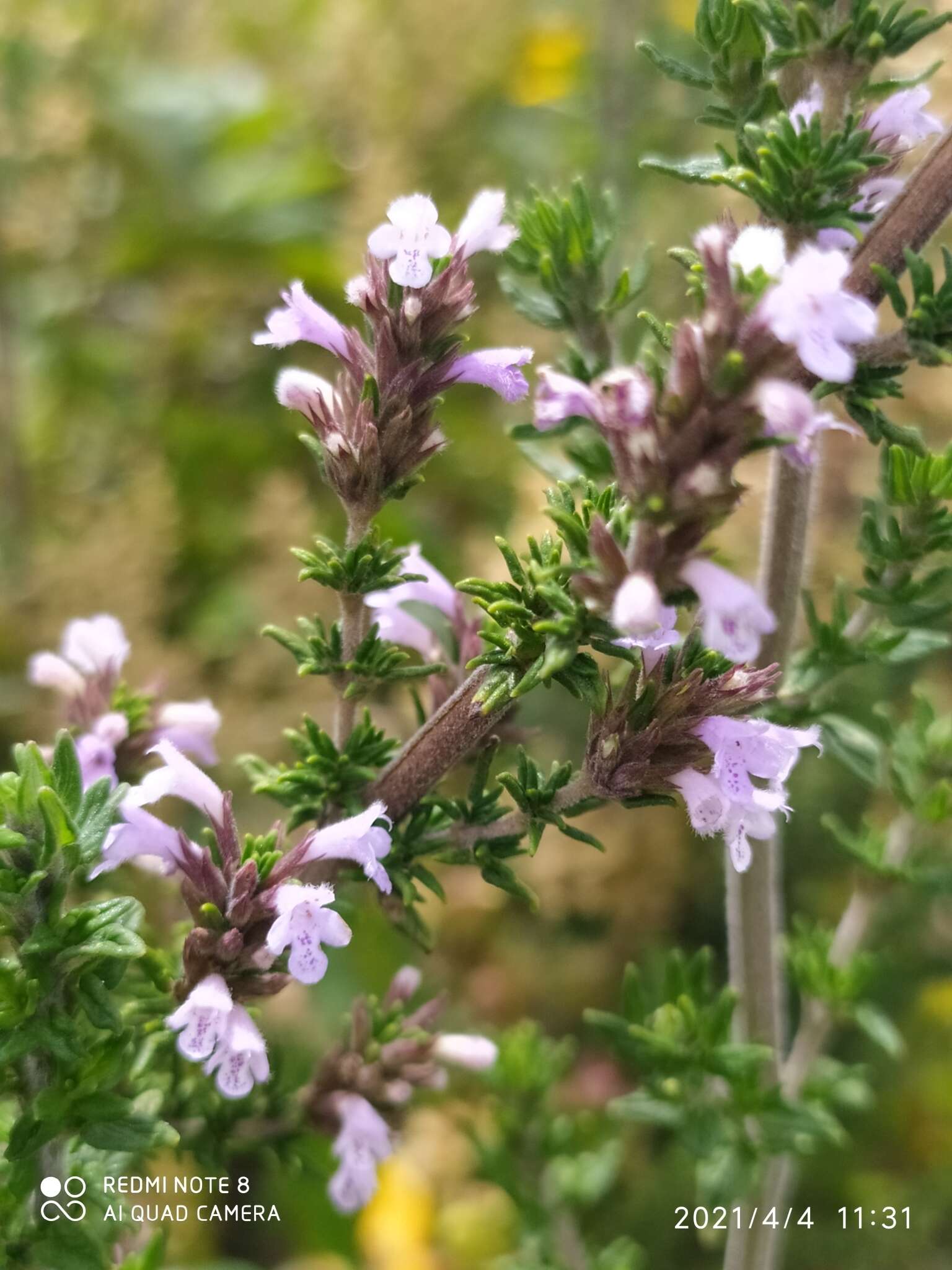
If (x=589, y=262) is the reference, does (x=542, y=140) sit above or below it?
above

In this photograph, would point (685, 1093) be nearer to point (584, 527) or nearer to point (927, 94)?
point (584, 527)

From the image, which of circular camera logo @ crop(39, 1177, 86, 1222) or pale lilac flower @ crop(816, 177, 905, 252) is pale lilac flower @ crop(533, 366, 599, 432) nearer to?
pale lilac flower @ crop(816, 177, 905, 252)

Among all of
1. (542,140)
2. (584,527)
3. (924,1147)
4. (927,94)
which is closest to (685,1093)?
(584,527)

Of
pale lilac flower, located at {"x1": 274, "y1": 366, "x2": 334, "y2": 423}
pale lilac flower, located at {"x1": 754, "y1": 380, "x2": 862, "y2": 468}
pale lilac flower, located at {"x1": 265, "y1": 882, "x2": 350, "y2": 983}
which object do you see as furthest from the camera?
pale lilac flower, located at {"x1": 274, "y1": 366, "x2": 334, "y2": 423}
